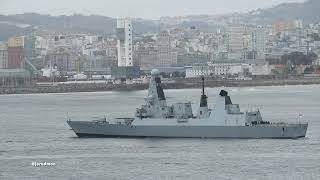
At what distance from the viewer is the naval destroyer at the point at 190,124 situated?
97.2 ft

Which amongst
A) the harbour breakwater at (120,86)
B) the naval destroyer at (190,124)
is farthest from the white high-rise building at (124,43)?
the naval destroyer at (190,124)

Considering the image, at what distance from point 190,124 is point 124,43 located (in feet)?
195

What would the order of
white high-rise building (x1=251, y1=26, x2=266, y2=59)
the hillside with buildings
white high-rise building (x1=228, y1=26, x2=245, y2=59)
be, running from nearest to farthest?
the hillside with buildings, white high-rise building (x1=251, y1=26, x2=266, y2=59), white high-rise building (x1=228, y1=26, x2=245, y2=59)

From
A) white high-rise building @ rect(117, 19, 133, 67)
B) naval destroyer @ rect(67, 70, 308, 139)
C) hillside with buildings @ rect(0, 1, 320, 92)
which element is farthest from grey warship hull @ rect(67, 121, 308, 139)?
white high-rise building @ rect(117, 19, 133, 67)

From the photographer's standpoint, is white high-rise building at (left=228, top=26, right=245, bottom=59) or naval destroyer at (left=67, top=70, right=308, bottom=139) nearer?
naval destroyer at (left=67, top=70, right=308, bottom=139)

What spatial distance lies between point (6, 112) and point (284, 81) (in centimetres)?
3749

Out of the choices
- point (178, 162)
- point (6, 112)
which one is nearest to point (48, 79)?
point (6, 112)

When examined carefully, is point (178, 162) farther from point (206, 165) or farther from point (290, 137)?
point (290, 137)

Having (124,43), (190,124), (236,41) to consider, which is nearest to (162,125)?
(190,124)

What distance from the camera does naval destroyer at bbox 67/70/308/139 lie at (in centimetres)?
2962

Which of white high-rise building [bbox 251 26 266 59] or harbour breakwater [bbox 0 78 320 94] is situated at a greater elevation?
white high-rise building [bbox 251 26 266 59]

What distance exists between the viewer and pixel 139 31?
170 m

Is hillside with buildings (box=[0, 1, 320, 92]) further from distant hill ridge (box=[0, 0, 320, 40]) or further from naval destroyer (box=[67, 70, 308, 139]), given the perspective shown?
naval destroyer (box=[67, 70, 308, 139])

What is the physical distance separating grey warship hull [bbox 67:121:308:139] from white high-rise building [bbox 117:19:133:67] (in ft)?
179
